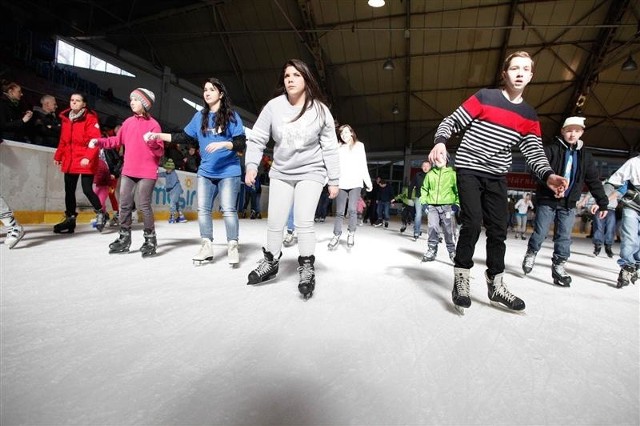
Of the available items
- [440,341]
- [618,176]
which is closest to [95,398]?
[440,341]

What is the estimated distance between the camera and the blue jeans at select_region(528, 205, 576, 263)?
2.88 metres

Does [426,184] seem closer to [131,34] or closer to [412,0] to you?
[412,0]

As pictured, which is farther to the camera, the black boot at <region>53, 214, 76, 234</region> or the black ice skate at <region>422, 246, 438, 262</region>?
the black boot at <region>53, 214, 76, 234</region>

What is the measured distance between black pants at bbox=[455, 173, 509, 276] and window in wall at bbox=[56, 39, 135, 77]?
15869 mm

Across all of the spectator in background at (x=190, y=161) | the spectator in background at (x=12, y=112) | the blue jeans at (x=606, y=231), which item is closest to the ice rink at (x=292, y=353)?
the spectator in background at (x=12, y=112)

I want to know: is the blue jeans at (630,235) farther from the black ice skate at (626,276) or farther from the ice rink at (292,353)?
the ice rink at (292,353)

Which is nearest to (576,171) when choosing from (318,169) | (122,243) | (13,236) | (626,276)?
(626,276)

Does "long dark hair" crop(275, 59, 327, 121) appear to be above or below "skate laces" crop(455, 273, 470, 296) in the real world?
above

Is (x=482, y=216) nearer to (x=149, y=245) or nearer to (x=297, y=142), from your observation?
(x=297, y=142)

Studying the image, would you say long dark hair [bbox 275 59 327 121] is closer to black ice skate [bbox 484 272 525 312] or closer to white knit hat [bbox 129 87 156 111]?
black ice skate [bbox 484 272 525 312]

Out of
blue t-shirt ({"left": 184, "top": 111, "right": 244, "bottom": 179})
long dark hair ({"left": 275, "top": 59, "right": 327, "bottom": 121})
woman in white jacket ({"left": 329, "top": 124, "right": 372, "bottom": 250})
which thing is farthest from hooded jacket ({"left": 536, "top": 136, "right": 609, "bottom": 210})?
blue t-shirt ({"left": 184, "top": 111, "right": 244, "bottom": 179})

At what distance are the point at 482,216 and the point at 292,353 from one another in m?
1.32

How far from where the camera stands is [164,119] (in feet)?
47.3

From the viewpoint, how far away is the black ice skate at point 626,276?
2912mm
